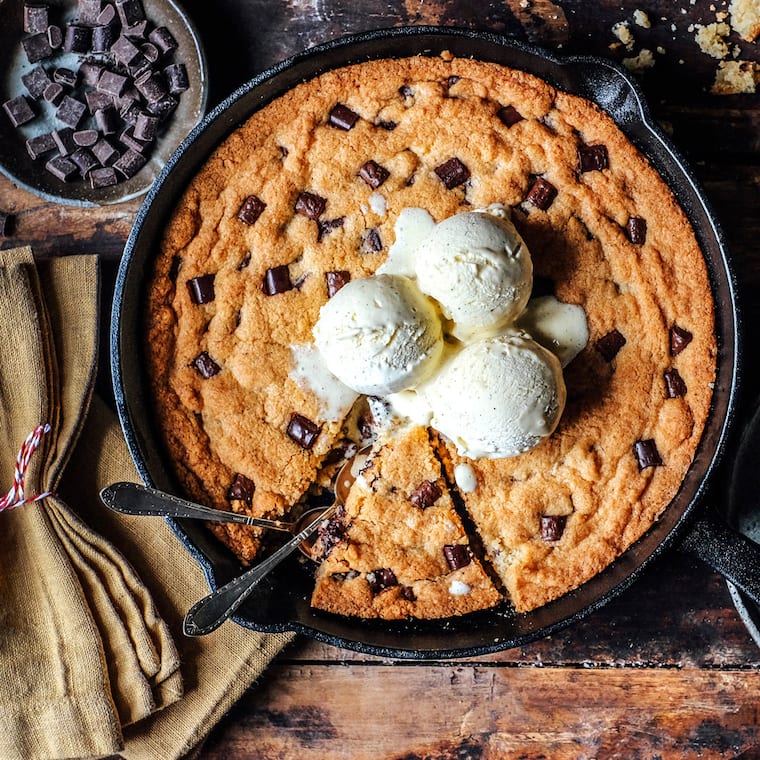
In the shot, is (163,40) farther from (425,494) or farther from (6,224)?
(425,494)

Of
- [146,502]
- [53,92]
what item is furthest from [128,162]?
[146,502]

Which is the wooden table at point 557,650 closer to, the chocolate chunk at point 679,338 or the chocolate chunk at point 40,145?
the chocolate chunk at point 40,145

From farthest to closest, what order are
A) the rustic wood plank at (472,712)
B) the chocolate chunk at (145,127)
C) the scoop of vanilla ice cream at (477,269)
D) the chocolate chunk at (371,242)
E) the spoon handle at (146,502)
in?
1. the rustic wood plank at (472,712)
2. the chocolate chunk at (145,127)
3. the chocolate chunk at (371,242)
4. the spoon handle at (146,502)
5. the scoop of vanilla ice cream at (477,269)

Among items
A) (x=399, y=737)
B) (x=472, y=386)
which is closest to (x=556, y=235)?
(x=472, y=386)

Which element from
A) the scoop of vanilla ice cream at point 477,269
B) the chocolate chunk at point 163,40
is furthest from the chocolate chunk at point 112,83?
the scoop of vanilla ice cream at point 477,269

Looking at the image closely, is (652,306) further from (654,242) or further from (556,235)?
(556,235)

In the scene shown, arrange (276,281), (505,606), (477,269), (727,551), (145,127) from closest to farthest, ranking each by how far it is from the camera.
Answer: (477,269) → (727,551) → (276,281) → (505,606) → (145,127)
